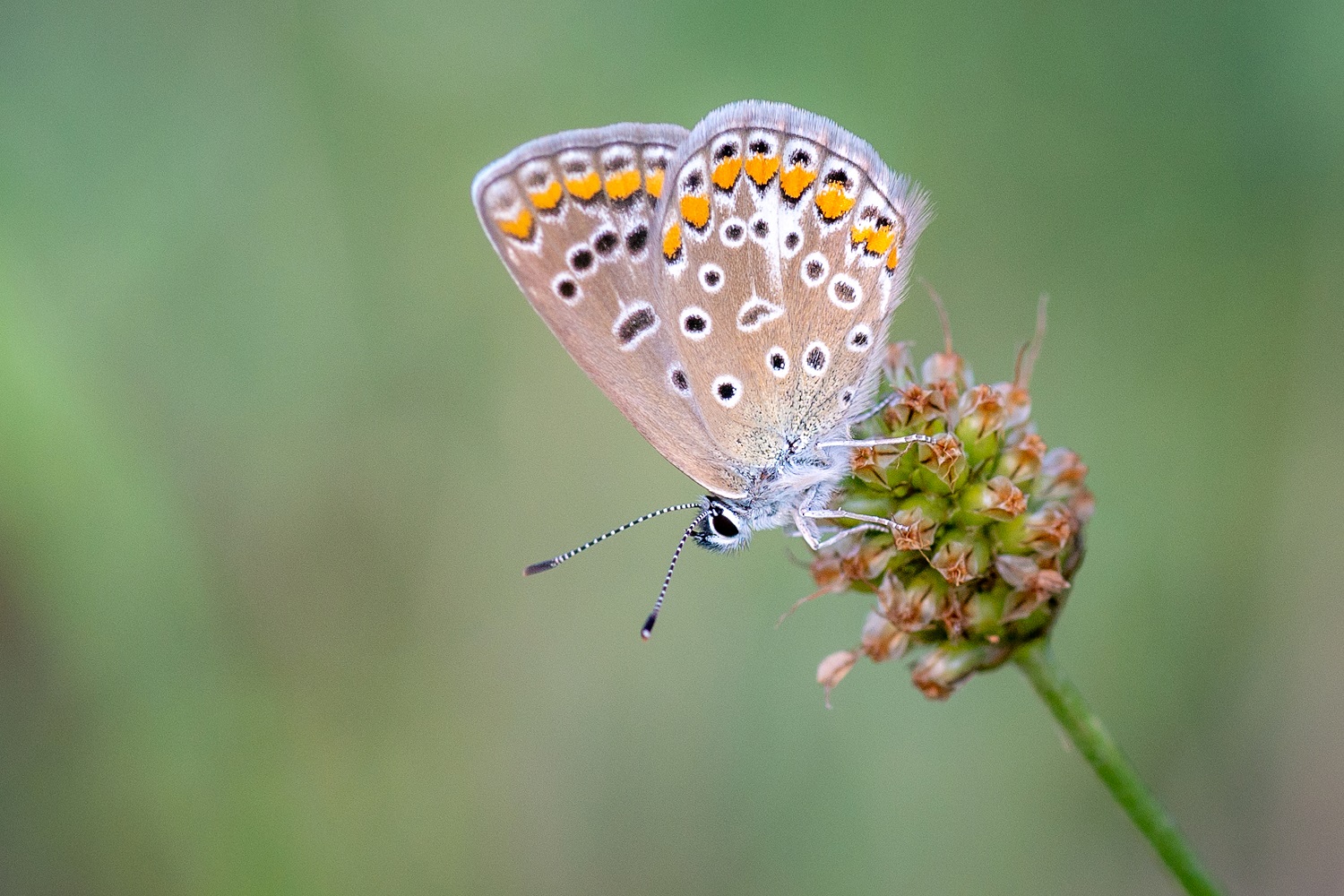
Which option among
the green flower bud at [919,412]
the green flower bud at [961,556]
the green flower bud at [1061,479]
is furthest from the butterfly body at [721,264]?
the green flower bud at [1061,479]

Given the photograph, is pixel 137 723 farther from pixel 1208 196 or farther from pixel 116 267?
pixel 1208 196

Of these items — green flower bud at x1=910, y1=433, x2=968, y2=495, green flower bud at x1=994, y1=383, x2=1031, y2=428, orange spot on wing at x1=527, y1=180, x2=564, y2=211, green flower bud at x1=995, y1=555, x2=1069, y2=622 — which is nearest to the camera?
green flower bud at x1=995, y1=555, x2=1069, y2=622

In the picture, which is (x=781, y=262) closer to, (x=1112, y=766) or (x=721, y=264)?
(x=721, y=264)

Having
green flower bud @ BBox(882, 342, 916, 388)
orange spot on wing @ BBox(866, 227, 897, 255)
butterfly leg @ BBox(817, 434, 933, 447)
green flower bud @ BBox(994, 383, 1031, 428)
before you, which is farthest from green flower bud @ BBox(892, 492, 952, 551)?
orange spot on wing @ BBox(866, 227, 897, 255)

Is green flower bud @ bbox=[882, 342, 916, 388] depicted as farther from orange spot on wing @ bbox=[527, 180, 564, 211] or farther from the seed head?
orange spot on wing @ bbox=[527, 180, 564, 211]

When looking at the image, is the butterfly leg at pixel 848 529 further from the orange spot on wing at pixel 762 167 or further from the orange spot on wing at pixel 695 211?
the orange spot on wing at pixel 762 167

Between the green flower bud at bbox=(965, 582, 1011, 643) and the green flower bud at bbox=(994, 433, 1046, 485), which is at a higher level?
the green flower bud at bbox=(994, 433, 1046, 485)

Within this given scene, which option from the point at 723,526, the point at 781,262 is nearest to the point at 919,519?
the point at 723,526

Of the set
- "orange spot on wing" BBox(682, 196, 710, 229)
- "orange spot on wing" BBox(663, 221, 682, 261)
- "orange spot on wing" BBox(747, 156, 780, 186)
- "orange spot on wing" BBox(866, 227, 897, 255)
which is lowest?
"orange spot on wing" BBox(866, 227, 897, 255)
